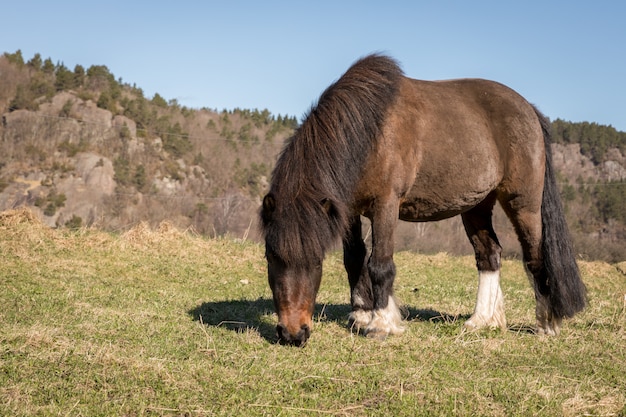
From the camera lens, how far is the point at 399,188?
5.41 meters

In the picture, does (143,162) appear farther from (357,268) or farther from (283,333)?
(283,333)

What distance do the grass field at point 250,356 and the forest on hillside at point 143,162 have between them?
112 feet

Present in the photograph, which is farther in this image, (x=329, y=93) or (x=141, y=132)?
(x=141, y=132)

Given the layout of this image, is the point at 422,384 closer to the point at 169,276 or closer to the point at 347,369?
the point at 347,369

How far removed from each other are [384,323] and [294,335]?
111 centimetres

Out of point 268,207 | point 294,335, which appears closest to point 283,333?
point 294,335

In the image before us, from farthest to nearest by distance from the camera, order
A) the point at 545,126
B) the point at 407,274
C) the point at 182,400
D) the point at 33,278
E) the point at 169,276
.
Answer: the point at 407,274 → the point at 169,276 → the point at 33,278 → the point at 545,126 → the point at 182,400

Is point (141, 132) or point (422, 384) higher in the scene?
point (141, 132)

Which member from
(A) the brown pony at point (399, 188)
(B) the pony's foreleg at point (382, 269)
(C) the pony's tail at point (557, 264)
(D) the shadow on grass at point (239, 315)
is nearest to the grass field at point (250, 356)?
(D) the shadow on grass at point (239, 315)

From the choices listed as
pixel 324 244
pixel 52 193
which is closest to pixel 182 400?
pixel 324 244

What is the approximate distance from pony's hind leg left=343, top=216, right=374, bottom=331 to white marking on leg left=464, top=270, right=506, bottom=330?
1054 mm

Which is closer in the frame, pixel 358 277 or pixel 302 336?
pixel 302 336

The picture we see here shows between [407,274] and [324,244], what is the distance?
640 centimetres

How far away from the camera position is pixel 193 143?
78000 mm
